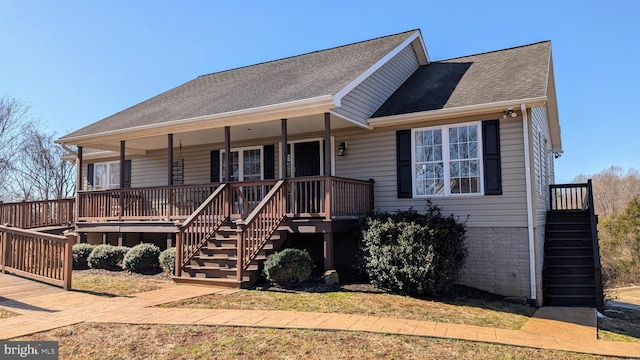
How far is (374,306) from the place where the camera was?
738 cm

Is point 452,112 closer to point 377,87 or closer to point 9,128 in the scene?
point 377,87

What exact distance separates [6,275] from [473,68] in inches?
494

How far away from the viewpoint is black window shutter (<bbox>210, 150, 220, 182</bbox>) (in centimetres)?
1423

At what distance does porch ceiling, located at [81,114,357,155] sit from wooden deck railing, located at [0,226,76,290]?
4.25 metres

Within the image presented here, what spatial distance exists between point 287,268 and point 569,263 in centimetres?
648

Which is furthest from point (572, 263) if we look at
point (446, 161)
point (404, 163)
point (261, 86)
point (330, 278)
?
point (261, 86)

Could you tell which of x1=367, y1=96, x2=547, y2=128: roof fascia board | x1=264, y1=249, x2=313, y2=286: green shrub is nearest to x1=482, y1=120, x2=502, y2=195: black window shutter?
x1=367, y1=96, x2=547, y2=128: roof fascia board

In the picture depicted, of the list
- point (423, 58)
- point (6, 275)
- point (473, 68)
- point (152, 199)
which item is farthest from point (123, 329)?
point (423, 58)

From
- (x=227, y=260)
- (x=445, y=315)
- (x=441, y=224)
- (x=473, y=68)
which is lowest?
(x=445, y=315)

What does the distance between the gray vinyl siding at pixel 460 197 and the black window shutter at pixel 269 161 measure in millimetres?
2235

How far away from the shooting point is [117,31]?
1758 cm

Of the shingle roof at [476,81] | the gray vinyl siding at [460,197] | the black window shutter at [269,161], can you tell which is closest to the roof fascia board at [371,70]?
the shingle roof at [476,81]

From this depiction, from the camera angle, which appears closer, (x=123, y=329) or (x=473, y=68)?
(x=123, y=329)

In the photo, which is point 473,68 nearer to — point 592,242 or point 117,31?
point 592,242
